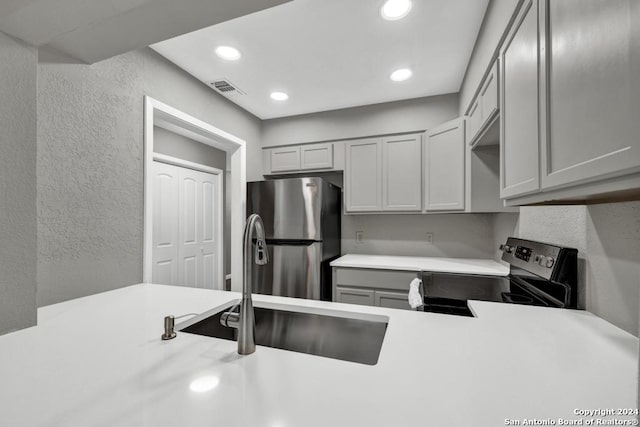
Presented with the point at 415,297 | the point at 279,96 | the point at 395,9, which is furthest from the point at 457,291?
the point at 279,96

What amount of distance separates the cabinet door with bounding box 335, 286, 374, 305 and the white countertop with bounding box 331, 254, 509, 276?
23 centimetres

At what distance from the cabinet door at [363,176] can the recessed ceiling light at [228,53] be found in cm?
136

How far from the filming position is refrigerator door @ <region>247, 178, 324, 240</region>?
99.5 inches

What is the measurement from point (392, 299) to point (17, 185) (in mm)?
2343

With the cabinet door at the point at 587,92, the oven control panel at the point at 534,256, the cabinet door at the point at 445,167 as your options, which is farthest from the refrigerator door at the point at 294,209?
the cabinet door at the point at 587,92

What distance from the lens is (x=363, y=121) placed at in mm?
2949

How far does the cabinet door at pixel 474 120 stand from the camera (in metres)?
1.76

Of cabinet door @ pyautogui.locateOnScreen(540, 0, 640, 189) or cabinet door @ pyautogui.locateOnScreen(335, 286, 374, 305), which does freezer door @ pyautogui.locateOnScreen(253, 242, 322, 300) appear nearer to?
cabinet door @ pyautogui.locateOnScreen(335, 286, 374, 305)

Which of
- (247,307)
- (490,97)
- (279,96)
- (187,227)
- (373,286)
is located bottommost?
(373,286)

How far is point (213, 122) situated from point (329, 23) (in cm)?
135

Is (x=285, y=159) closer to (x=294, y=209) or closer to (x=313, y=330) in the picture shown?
(x=294, y=209)

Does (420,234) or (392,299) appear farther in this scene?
(420,234)

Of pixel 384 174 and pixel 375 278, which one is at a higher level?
pixel 384 174

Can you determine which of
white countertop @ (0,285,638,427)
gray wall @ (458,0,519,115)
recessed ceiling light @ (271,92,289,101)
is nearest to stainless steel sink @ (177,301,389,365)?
white countertop @ (0,285,638,427)
